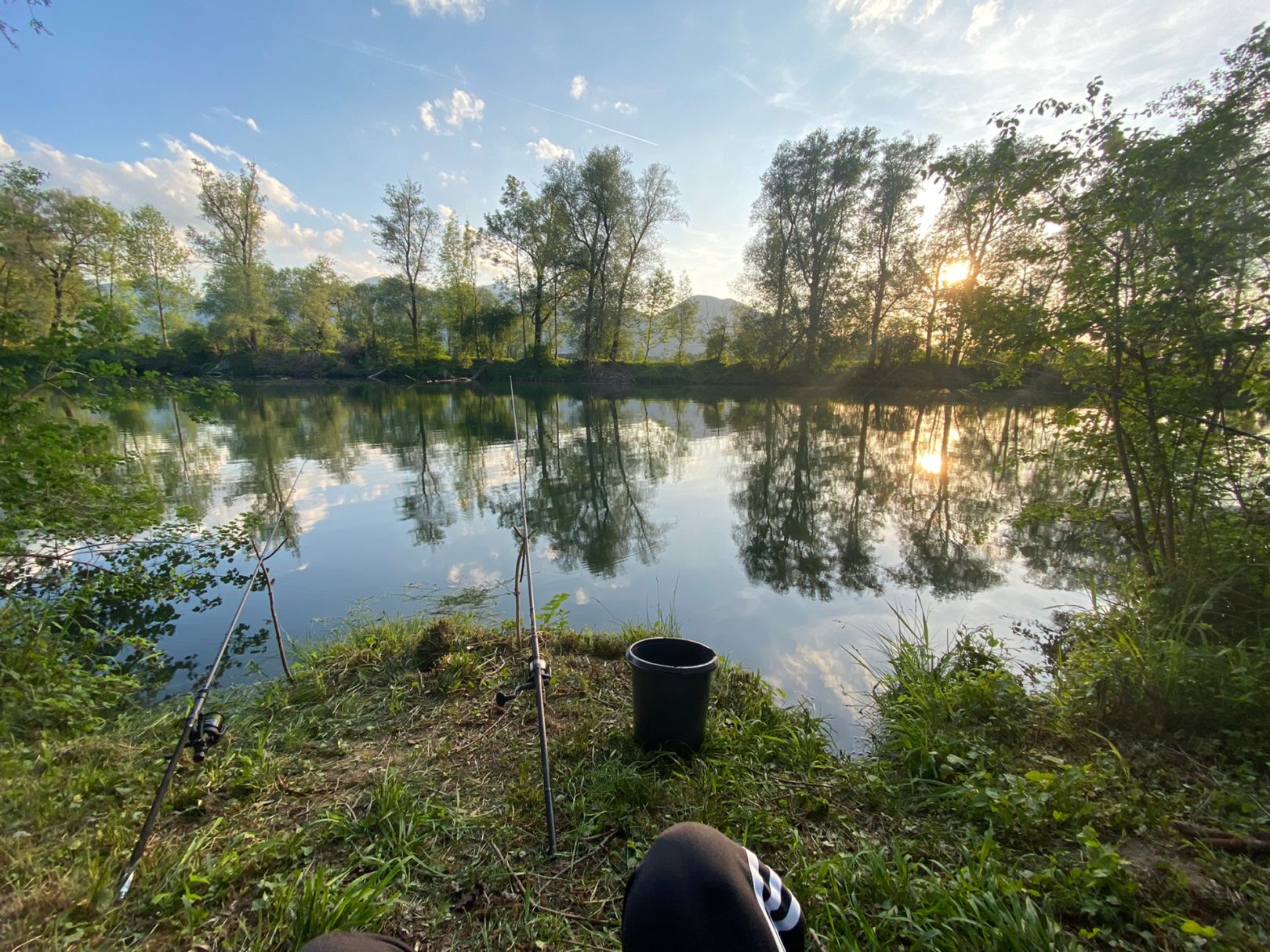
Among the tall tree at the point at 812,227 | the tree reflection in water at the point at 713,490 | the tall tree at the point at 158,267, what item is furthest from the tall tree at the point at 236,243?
the tall tree at the point at 812,227

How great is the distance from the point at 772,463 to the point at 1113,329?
8.63 m

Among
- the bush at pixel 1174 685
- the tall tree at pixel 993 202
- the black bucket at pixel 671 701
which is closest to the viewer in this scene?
the bush at pixel 1174 685

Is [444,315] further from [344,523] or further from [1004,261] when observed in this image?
[1004,261]

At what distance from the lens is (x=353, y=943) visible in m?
1.13

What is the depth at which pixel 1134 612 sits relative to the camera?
3.43 meters

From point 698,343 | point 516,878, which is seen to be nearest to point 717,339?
point 698,343

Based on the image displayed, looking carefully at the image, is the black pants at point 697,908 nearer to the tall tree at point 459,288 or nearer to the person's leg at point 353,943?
the person's leg at point 353,943

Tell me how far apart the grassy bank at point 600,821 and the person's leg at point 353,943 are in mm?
803

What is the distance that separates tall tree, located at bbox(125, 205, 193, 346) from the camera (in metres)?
30.4

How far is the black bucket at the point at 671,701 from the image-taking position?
2.71 metres

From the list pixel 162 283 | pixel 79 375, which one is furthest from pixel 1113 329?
pixel 162 283

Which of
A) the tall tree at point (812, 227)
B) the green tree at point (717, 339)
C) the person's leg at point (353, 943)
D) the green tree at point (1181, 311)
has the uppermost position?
the tall tree at point (812, 227)

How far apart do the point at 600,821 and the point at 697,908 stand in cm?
140

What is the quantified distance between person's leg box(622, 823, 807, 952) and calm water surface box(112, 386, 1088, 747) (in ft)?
8.09
